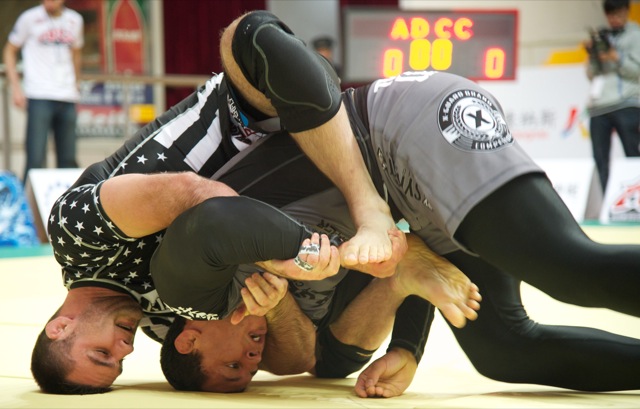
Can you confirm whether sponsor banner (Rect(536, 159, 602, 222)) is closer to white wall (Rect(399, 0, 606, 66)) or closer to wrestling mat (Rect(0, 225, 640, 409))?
white wall (Rect(399, 0, 606, 66))

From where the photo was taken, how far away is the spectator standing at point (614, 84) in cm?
630

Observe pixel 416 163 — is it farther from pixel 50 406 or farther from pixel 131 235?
pixel 50 406

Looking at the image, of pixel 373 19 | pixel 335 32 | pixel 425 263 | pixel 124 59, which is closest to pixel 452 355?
pixel 425 263

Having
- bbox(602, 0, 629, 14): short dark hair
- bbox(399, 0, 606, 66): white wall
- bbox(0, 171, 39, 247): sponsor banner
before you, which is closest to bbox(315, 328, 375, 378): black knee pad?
Answer: bbox(0, 171, 39, 247): sponsor banner

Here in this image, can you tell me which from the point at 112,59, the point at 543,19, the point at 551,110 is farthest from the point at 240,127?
the point at 112,59

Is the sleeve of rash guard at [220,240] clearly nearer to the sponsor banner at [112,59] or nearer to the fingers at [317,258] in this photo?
the fingers at [317,258]

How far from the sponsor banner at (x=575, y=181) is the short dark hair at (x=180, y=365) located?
4.95 metres

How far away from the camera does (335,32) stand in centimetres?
1096

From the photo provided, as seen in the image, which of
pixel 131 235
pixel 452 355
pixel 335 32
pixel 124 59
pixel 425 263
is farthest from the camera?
pixel 335 32

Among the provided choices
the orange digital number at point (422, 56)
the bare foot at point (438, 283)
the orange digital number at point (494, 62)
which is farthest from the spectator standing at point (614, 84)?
the bare foot at point (438, 283)

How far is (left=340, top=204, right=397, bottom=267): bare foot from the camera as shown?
1605 millimetres

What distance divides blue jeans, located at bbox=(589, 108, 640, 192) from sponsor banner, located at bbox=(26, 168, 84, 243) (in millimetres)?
3953

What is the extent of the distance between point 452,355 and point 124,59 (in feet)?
26.1

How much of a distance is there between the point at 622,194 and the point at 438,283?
5096 mm
